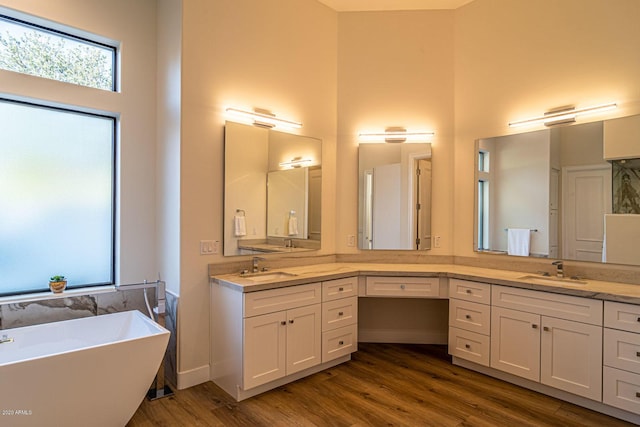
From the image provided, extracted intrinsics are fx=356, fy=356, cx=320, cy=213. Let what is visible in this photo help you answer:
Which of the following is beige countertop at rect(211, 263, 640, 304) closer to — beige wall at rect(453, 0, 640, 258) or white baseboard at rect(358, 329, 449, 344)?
beige wall at rect(453, 0, 640, 258)

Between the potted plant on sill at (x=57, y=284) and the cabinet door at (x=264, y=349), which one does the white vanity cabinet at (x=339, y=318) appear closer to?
the cabinet door at (x=264, y=349)

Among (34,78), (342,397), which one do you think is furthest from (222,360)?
(34,78)

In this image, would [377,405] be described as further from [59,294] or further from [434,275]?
[59,294]

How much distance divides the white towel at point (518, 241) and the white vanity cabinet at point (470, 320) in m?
0.57

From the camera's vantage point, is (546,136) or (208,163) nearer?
(208,163)

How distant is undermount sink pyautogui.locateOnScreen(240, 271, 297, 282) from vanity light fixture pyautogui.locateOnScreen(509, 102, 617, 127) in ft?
8.40

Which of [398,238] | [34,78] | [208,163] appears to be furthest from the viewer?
[398,238]

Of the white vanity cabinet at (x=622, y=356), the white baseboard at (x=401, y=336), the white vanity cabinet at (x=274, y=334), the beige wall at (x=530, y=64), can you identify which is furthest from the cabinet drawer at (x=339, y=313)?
the white vanity cabinet at (x=622, y=356)

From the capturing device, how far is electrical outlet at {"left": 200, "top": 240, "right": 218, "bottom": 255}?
2.90 metres

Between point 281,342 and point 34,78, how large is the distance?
8.80 feet

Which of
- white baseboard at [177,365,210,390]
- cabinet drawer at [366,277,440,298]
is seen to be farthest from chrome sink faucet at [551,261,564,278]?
white baseboard at [177,365,210,390]

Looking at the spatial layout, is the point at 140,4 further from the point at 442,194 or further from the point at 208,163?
the point at 442,194

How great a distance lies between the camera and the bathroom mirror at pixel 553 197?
2787mm

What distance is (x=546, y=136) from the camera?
124 inches
